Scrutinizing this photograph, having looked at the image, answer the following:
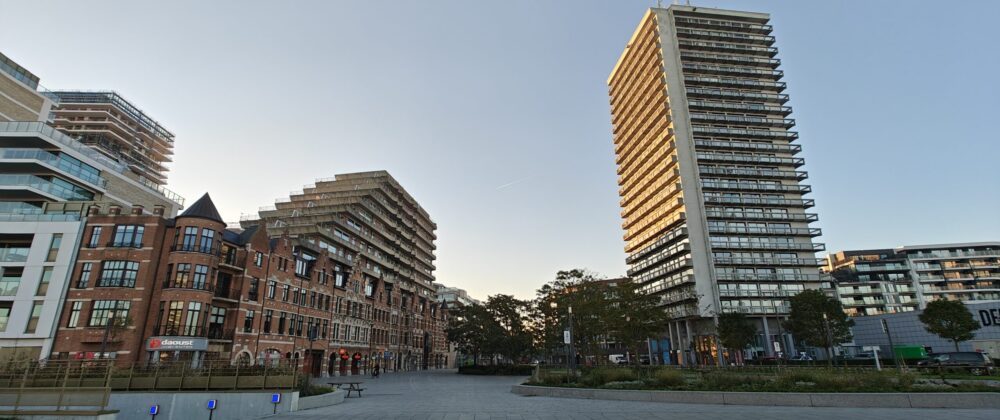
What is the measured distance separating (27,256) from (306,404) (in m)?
35.9

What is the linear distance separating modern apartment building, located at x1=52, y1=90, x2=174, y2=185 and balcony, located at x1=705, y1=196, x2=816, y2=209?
107m

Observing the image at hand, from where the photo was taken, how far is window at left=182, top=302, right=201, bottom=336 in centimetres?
3694

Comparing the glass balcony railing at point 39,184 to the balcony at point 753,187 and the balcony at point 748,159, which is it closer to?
the balcony at point 753,187

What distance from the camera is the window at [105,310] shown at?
117 feet

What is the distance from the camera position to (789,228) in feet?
250

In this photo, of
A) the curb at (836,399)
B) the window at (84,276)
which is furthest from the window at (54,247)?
the curb at (836,399)

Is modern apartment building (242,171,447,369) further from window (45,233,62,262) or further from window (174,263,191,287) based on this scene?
window (45,233,62,262)

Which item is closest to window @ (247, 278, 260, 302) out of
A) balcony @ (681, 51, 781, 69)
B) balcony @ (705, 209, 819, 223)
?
balcony @ (705, 209, 819, 223)

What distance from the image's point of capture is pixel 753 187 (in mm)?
77750

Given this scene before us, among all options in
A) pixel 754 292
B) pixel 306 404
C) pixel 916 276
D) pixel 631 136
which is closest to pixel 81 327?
pixel 306 404

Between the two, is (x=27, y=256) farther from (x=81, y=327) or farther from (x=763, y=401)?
(x=763, y=401)

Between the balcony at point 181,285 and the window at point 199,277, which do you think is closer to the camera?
the balcony at point 181,285

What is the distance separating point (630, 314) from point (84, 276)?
49.4 m

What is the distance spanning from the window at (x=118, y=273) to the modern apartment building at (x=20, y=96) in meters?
29.7
